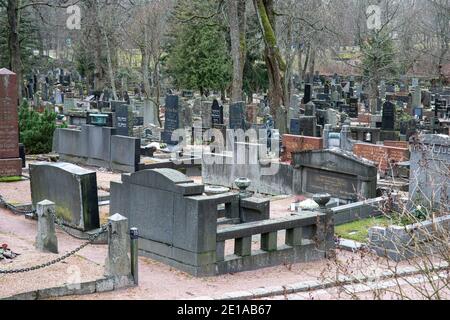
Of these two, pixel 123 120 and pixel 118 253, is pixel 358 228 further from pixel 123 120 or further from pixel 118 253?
pixel 123 120

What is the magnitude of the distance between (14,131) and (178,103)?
8.47 meters

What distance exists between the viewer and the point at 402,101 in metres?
44.5

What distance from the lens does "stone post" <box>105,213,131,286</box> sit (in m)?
9.54

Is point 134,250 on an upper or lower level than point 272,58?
lower

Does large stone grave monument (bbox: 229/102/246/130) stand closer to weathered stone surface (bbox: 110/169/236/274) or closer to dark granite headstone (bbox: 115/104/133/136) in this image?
dark granite headstone (bbox: 115/104/133/136)

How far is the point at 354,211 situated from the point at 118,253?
269 inches

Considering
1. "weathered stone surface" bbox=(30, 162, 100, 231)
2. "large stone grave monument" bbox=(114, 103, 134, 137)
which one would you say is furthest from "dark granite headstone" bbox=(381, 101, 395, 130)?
"weathered stone surface" bbox=(30, 162, 100, 231)

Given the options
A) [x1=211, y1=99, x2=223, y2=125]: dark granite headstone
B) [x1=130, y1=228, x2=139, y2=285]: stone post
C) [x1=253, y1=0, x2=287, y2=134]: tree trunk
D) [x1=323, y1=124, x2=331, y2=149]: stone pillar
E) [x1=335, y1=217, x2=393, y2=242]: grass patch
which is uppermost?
[x1=253, y1=0, x2=287, y2=134]: tree trunk

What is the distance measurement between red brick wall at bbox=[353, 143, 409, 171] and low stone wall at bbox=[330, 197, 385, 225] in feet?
14.8

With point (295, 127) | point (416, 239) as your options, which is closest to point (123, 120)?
point (295, 127)

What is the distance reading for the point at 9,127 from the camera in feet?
63.5

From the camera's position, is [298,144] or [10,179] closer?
[10,179]

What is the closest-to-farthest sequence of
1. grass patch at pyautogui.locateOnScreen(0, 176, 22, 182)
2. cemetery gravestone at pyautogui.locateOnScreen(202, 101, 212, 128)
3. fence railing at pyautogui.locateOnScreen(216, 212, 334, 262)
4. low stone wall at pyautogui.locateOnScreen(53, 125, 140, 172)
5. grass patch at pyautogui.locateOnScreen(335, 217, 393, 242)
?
fence railing at pyautogui.locateOnScreen(216, 212, 334, 262), grass patch at pyautogui.locateOnScreen(335, 217, 393, 242), grass patch at pyautogui.locateOnScreen(0, 176, 22, 182), low stone wall at pyautogui.locateOnScreen(53, 125, 140, 172), cemetery gravestone at pyautogui.locateOnScreen(202, 101, 212, 128)
